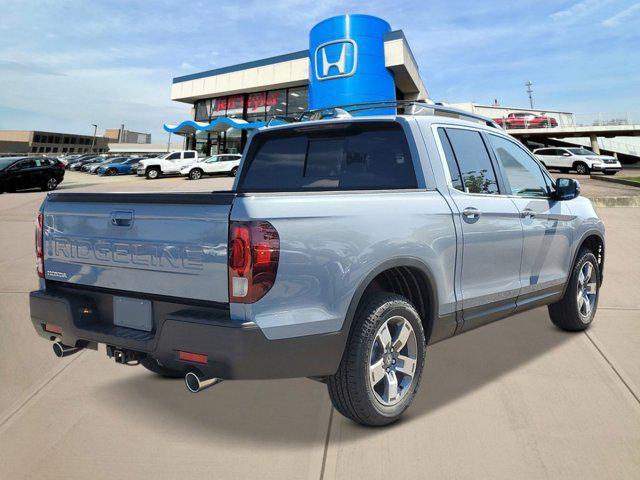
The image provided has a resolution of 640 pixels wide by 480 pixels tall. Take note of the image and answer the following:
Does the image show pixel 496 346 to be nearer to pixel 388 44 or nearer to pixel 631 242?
pixel 631 242

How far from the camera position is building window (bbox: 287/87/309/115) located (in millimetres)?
42219

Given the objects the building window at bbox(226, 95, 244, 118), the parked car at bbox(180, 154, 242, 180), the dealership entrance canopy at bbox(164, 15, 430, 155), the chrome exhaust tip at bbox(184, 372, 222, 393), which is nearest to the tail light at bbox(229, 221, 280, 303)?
the chrome exhaust tip at bbox(184, 372, 222, 393)

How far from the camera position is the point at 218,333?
259 cm

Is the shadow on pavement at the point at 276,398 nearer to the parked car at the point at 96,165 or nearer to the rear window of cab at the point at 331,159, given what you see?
the rear window of cab at the point at 331,159

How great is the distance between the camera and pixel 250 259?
257cm

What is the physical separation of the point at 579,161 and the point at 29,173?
28563mm

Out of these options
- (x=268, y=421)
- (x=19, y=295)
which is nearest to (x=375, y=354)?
(x=268, y=421)

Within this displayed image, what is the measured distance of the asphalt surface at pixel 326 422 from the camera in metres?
2.80

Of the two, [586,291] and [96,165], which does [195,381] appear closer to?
[586,291]

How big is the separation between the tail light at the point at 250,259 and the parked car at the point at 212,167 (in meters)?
31.1

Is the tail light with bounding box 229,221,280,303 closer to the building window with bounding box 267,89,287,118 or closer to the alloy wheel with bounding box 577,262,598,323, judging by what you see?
the alloy wheel with bounding box 577,262,598,323

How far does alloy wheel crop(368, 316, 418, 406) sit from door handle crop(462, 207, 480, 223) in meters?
0.87

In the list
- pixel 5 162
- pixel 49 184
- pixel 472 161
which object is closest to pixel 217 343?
pixel 472 161

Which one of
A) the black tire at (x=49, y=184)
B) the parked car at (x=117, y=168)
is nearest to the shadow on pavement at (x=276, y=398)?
the black tire at (x=49, y=184)
